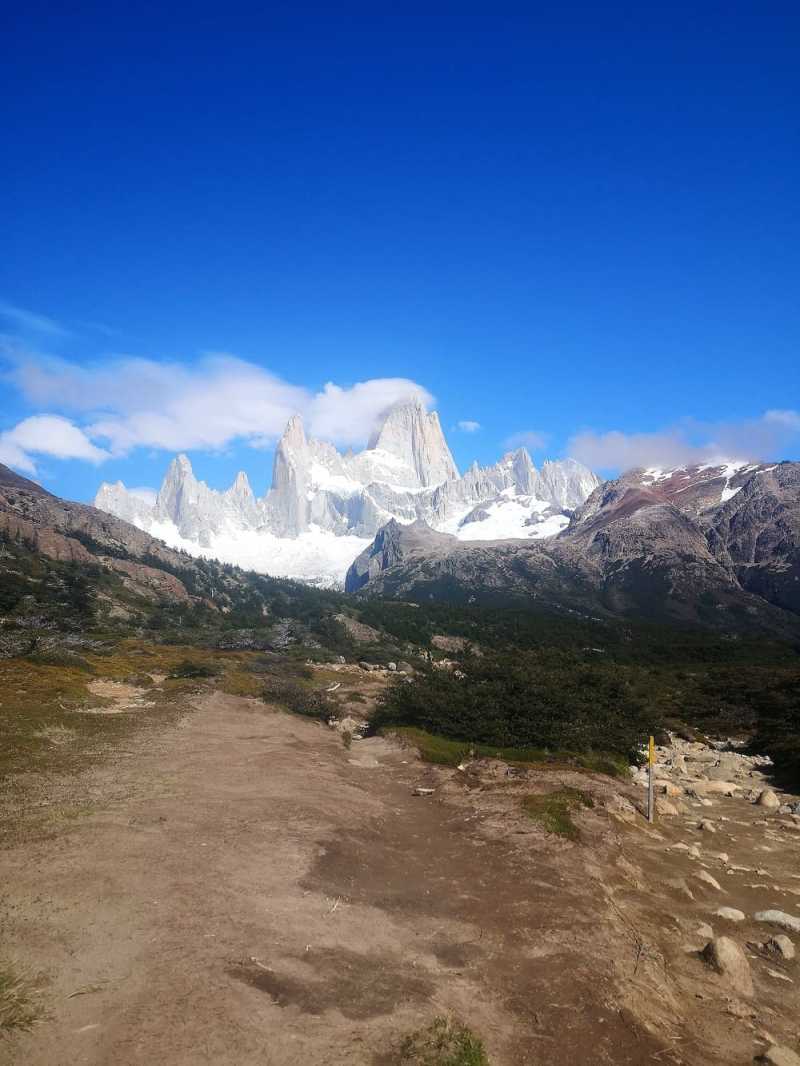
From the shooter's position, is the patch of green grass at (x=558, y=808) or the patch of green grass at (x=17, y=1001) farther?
the patch of green grass at (x=558, y=808)

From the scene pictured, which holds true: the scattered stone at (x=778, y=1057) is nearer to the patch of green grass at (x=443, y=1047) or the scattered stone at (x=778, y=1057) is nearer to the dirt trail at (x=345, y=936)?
the dirt trail at (x=345, y=936)

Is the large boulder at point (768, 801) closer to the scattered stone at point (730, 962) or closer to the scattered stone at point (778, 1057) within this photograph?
the scattered stone at point (730, 962)

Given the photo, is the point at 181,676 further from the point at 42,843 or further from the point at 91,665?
the point at 42,843

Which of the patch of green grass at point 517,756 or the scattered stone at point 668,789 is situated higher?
the scattered stone at point 668,789

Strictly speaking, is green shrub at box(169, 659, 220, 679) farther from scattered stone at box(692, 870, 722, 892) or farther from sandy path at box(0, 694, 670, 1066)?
scattered stone at box(692, 870, 722, 892)

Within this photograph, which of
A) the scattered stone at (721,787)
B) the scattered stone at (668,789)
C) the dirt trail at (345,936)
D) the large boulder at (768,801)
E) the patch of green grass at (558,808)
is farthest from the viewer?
the scattered stone at (721,787)


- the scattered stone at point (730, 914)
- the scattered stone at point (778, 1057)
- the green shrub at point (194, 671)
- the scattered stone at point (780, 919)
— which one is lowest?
the green shrub at point (194, 671)

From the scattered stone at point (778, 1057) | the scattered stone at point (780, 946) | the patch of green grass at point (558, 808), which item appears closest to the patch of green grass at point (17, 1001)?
the scattered stone at point (778, 1057)

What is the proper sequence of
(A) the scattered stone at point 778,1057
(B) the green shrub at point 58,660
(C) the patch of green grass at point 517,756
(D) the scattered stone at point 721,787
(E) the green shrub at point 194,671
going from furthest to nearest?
(E) the green shrub at point 194,671 < (B) the green shrub at point 58,660 < (C) the patch of green grass at point 517,756 < (D) the scattered stone at point 721,787 < (A) the scattered stone at point 778,1057
